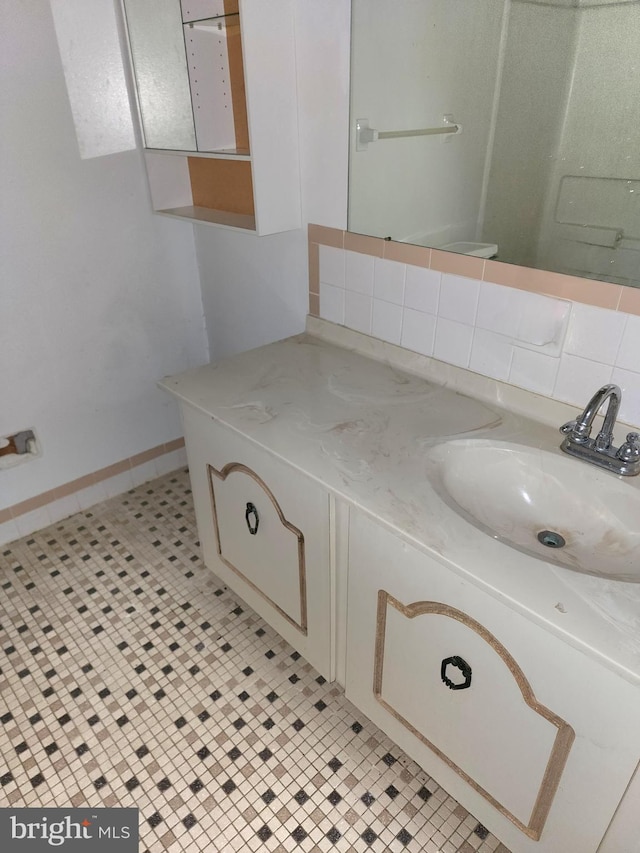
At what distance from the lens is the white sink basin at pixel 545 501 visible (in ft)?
3.52

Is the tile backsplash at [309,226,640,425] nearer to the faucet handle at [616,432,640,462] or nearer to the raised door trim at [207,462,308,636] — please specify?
the faucet handle at [616,432,640,462]

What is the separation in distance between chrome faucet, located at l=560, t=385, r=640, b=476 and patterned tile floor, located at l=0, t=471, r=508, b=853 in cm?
87

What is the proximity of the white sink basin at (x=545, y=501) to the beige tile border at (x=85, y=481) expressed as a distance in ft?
5.12

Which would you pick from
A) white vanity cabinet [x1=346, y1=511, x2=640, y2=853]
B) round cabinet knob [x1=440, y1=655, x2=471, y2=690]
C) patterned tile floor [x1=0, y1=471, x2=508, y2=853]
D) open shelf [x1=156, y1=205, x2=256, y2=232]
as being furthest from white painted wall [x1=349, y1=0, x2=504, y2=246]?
patterned tile floor [x1=0, y1=471, x2=508, y2=853]

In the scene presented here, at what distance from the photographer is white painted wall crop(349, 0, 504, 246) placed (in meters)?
1.39

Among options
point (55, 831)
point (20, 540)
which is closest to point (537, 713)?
point (55, 831)

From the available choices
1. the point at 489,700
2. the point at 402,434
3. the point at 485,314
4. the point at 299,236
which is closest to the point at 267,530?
the point at 402,434

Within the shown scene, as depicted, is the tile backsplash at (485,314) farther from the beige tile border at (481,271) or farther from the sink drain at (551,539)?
the sink drain at (551,539)

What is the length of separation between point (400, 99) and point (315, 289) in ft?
1.86

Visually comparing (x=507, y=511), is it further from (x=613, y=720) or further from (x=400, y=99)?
(x=400, y=99)

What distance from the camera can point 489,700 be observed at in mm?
1054

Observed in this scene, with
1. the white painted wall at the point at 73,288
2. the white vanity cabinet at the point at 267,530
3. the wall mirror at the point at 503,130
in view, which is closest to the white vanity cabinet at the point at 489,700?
the white vanity cabinet at the point at 267,530

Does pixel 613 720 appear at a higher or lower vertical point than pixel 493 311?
lower

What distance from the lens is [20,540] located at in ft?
7.15
